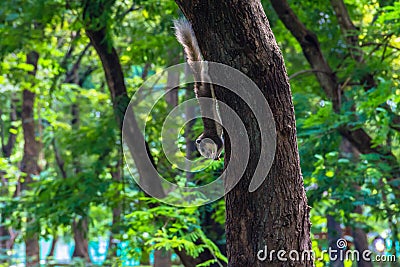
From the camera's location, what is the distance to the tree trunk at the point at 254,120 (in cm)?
244

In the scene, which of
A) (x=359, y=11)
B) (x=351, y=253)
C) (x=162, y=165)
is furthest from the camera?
(x=359, y=11)

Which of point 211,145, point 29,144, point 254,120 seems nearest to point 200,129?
point 211,145

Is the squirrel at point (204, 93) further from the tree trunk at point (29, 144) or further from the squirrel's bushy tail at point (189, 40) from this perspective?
the tree trunk at point (29, 144)

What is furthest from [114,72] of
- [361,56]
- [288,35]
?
[361,56]

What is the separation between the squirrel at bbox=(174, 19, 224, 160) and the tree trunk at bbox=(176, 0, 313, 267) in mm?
184

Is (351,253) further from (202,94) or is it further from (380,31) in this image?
(202,94)

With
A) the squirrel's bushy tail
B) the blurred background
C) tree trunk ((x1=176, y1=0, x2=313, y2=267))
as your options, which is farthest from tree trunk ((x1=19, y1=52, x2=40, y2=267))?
tree trunk ((x1=176, y1=0, x2=313, y2=267))

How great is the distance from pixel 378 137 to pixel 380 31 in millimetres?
1136

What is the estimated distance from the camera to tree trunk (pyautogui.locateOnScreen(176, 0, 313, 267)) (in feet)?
7.99

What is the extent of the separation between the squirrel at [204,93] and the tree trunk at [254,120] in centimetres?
18

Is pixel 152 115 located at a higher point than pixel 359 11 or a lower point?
lower

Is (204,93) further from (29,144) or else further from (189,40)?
(29,144)

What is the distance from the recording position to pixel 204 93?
274 centimetres

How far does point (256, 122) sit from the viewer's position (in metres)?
2.46
